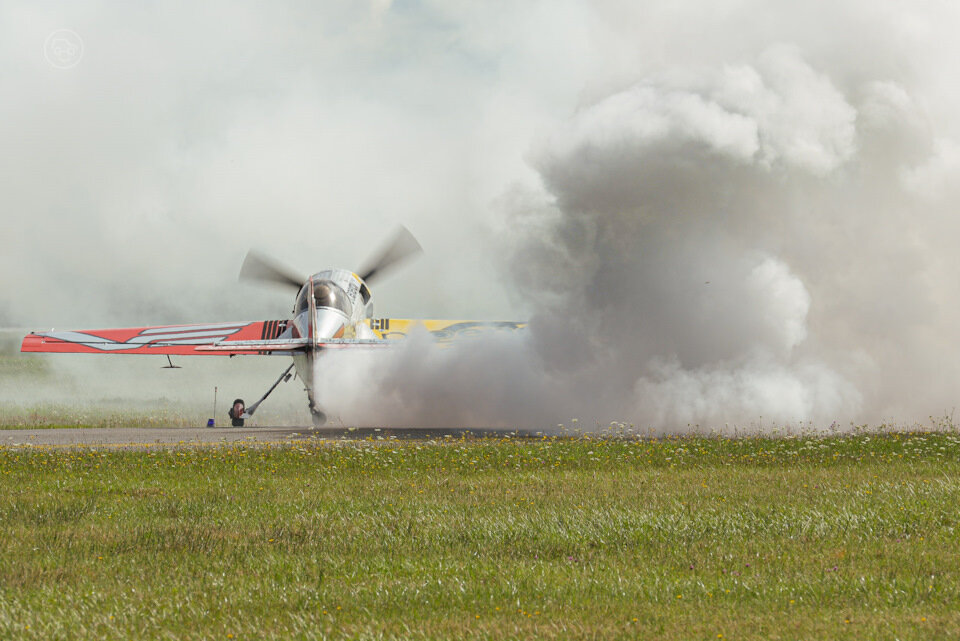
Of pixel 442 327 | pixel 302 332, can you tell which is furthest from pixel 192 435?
pixel 442 327

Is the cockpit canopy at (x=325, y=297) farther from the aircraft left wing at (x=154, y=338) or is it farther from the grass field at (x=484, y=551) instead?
the grass field at (x=484, y=551)

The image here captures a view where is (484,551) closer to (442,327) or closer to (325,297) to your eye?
(325,297)

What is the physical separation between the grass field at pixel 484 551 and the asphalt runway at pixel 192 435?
6.54m

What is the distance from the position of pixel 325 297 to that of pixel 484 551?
77.8ft

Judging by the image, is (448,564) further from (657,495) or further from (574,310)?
(574,310)

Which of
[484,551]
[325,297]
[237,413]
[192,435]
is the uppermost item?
[325,297]

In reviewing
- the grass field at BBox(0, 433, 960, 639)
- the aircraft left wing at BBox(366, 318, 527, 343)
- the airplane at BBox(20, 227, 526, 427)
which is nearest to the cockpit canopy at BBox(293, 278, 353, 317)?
the airplane at BBox(20, 227, 526, 427)

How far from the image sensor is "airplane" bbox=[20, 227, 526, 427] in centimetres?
3052

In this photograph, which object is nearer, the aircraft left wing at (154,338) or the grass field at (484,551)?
the grass field at (484,551)

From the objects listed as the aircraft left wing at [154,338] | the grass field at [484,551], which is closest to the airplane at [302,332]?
the aircraft left wing at [154,338]

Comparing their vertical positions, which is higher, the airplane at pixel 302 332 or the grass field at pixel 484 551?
the airplane at pixel 302 332

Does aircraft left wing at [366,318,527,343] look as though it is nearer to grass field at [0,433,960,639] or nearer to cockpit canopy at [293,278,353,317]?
cockpit canopy at [293,278,353,317]

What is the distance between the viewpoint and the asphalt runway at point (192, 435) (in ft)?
71.7

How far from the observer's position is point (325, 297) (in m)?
31.5
